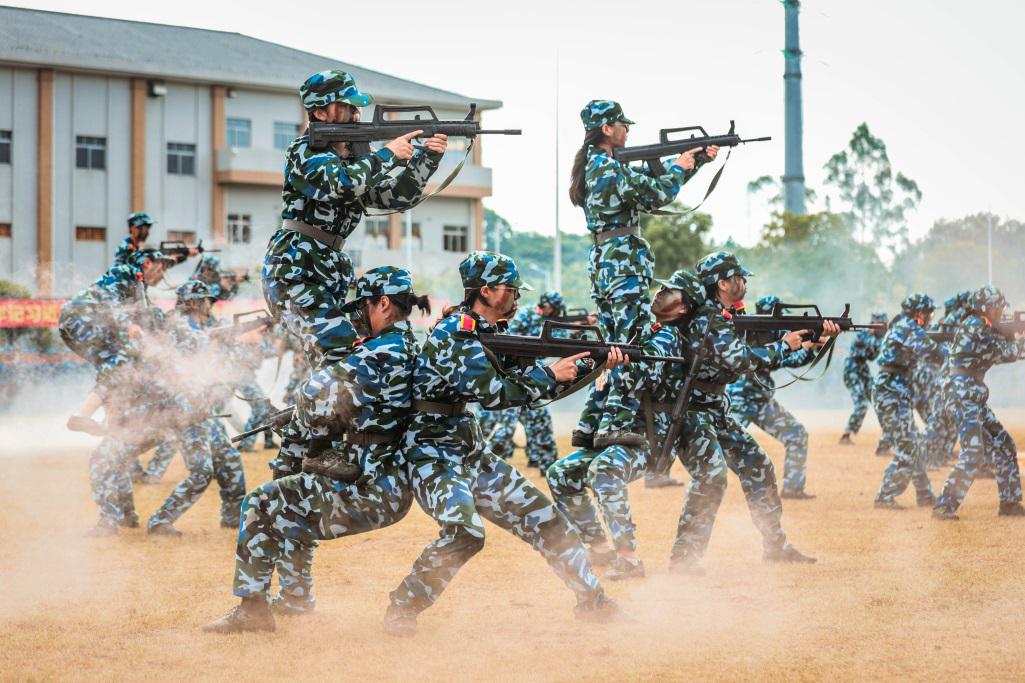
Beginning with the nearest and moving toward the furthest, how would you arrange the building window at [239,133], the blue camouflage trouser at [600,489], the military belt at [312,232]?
the military belt at [312,232]
the blue camouflage trouser at [600,489]
the building window at [239,133]

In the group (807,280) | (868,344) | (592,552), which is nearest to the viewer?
(592,552)

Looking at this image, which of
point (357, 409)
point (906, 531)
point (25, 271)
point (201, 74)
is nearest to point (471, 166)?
point (201, 74)

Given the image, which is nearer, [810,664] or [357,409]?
[810,664]

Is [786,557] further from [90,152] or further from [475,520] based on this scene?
[90,152]

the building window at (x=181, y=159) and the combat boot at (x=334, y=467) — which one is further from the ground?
the building window at (x=181, y=159)

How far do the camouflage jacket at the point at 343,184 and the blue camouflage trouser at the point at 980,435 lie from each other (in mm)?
5960

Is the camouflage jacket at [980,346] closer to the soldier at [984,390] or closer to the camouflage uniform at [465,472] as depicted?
the soldier at [984,390]

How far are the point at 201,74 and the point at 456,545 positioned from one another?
37.6 m

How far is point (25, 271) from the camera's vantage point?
39.3 m

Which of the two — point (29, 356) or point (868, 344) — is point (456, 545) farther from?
point (29, 356)

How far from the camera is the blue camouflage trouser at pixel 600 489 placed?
7.67 m

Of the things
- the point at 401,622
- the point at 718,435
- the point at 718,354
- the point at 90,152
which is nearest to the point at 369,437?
the point at 401,622

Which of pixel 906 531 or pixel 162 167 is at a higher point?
pixel 162 167

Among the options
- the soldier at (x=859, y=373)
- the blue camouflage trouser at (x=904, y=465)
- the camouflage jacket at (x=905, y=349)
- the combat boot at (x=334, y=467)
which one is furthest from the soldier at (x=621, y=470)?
the soldier at (x=859, y=373)
